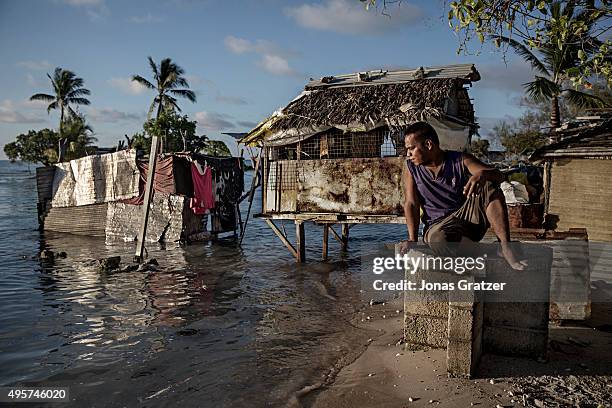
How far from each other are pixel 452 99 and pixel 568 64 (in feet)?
42.7

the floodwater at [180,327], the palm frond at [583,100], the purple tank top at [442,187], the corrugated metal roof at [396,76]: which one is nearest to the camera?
the purple tank top at [442,187]

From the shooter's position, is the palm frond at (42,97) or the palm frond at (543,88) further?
the palm frond at (42,97)

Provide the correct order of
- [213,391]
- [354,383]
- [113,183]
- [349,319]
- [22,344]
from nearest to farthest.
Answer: [354,383] < [213,391] < [22,344] < [349,319] < [113,183]

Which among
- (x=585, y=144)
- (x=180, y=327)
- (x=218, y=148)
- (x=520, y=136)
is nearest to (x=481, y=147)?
(x=520, y=136)

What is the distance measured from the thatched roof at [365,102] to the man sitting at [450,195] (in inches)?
260

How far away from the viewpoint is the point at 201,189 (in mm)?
16953

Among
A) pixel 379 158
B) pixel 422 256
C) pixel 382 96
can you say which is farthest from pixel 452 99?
pixel 422 256

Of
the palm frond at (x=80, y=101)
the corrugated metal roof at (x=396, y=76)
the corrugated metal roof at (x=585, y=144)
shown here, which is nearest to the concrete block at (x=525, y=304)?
the corrugated metal roof at (x=585, y=144)

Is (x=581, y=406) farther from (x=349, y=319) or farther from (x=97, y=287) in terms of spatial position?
(x=97, y=287)

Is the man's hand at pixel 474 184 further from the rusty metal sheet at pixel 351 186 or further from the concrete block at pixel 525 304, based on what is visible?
the rusty metal sheet at pixel 351 186

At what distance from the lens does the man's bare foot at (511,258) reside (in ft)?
14.8

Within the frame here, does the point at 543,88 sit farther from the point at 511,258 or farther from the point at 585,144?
the point at 511,258

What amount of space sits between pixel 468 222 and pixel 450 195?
1.15ft

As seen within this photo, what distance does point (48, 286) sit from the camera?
11523mm
